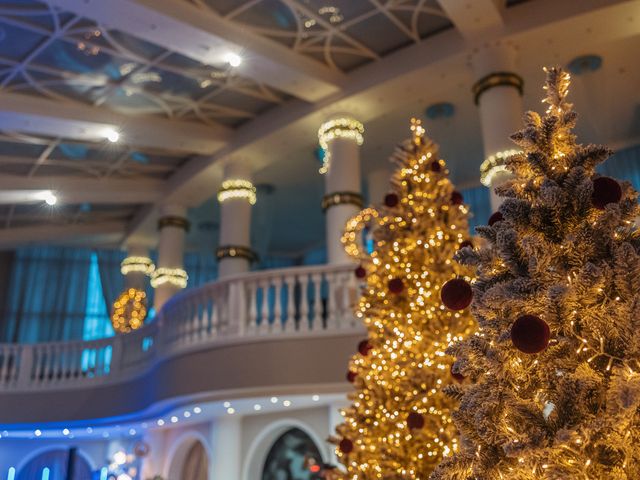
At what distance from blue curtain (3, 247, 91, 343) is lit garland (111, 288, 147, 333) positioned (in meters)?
4.56

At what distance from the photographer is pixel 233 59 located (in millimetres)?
8797

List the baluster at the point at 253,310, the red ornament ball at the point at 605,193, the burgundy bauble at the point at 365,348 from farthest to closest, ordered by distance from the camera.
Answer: the baluster at the point at 253,310 < the burgundy bauble at the point at 365,348 < the red ornament ball at the point at 605,193

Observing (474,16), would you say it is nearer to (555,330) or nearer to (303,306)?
(303,306)

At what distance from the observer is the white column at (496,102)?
845cm

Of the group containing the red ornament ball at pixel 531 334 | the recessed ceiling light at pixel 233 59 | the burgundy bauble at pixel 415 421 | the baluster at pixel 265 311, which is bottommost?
the burgundy bauble at pixel 415 421

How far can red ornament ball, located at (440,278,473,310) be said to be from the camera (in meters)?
2.91

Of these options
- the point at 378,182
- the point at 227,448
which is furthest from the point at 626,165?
the point at 227,448

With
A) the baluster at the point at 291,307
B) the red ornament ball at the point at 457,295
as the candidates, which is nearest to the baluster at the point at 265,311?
the baluster at the point at 291,307

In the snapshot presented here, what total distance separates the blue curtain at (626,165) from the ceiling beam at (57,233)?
9.87 metres

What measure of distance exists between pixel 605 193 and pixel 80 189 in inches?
437

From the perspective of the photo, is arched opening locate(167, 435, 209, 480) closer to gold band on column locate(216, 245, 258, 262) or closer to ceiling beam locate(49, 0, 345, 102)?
gold band on column locate(216, 245, 258, 262)

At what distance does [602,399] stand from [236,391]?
5.46 meters

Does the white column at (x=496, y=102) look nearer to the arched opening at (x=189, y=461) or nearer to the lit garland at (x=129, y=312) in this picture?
the arched opening at (x=189, y=461)

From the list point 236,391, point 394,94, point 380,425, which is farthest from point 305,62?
point 380,425
